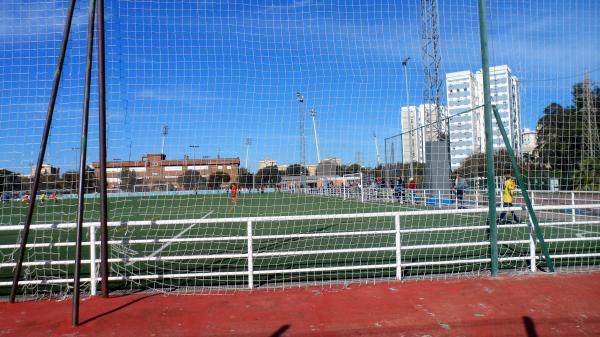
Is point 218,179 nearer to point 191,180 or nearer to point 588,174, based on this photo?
point 191,180

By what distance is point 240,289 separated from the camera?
265 inches

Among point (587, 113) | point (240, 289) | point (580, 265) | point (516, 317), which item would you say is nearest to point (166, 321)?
point (240, 289)

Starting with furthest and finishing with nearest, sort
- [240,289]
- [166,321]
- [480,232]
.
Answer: [480,232], [240,289], [166,321]

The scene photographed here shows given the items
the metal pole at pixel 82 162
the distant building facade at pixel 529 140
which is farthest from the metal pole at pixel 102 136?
the distant building facade at pixel 529 140

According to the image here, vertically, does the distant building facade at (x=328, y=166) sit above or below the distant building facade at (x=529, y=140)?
below

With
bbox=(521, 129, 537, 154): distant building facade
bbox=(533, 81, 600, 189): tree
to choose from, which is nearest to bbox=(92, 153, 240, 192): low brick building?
bbox=(521, 129, 537, 154): distant building facade

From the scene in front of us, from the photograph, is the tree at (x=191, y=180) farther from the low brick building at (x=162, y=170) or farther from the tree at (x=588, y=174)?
the tree at (x=588, y=174)

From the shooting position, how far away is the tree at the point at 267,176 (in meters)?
7.98

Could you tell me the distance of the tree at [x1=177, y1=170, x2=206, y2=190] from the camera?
774 cm

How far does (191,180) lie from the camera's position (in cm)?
789

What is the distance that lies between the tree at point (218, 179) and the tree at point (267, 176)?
1.83ft

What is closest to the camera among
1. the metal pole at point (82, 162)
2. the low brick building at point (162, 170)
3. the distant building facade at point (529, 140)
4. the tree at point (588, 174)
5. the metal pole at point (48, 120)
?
the metal pole at point (82, 162)

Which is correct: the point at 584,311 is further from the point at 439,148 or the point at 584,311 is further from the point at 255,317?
the point at 439,148

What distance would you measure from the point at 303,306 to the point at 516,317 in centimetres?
259
